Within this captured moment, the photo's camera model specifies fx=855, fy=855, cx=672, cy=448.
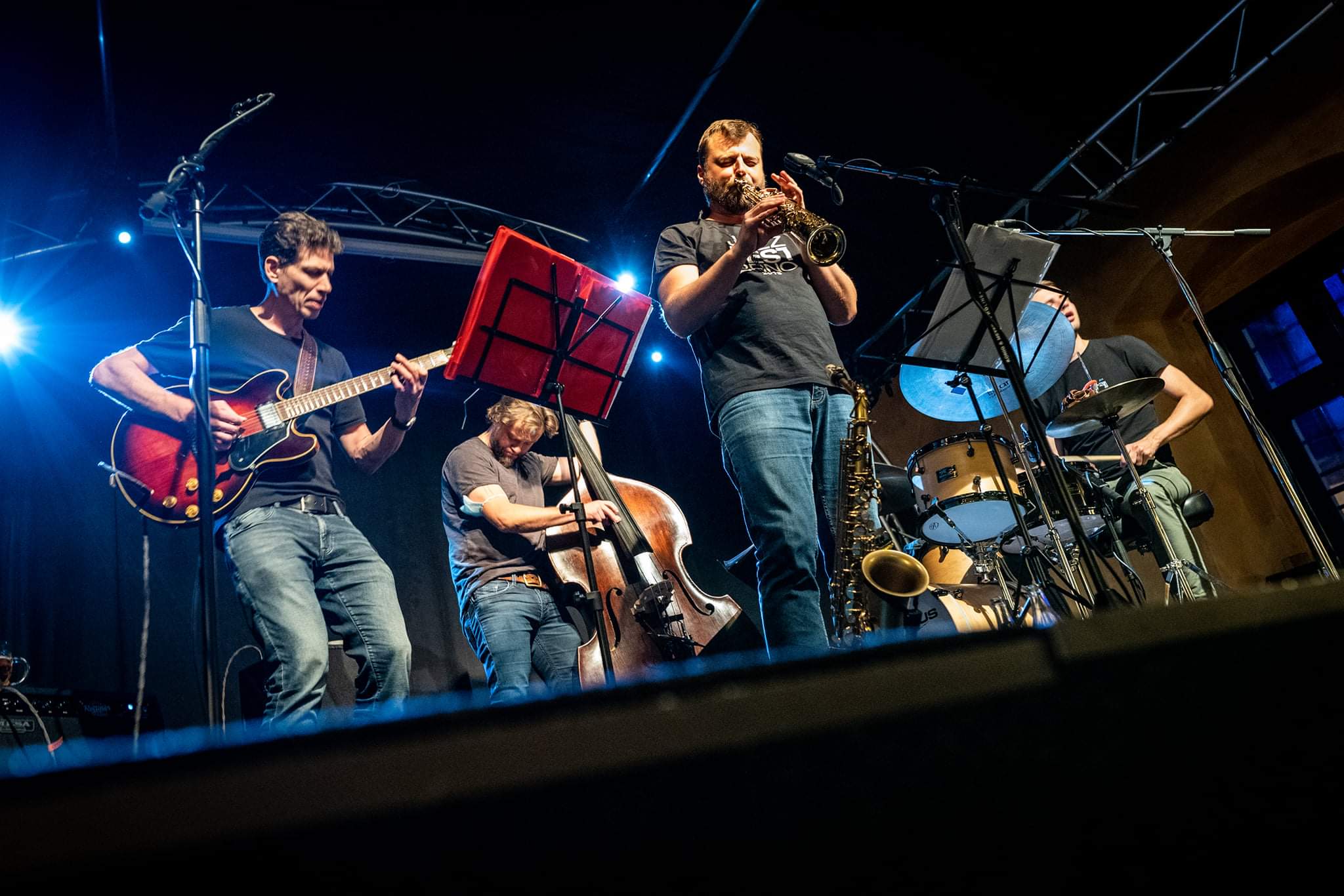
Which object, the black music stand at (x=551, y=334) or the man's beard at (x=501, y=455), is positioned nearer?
the black music stand at (x=551, y=334)

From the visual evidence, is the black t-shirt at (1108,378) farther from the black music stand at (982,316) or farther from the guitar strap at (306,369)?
the guitar strap at (306,369)

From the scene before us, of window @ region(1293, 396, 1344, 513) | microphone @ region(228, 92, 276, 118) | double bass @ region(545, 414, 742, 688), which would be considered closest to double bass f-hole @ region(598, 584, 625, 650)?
double bass @ region(545, 414, 742, 688)

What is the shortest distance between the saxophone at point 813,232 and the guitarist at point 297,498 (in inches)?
58.6

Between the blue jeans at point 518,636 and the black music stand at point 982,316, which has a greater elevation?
the black music stand at point 982,316

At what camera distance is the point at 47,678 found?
4461 mm

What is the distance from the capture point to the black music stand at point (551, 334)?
3.41 metres

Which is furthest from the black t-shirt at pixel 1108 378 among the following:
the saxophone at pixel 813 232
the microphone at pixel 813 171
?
the saxophone at pixel 813 232

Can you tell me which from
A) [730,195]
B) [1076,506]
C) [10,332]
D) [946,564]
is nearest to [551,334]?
[730,195]

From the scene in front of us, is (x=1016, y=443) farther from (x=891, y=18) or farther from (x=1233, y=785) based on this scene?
(x=1233, y=785)

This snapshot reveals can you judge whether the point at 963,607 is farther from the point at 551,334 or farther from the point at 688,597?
the point at 551,334

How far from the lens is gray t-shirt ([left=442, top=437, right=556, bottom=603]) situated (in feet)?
14.1

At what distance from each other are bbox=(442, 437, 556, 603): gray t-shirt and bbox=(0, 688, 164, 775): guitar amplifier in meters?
1.59

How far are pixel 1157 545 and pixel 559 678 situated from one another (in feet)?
10.4

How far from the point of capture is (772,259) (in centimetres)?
296
